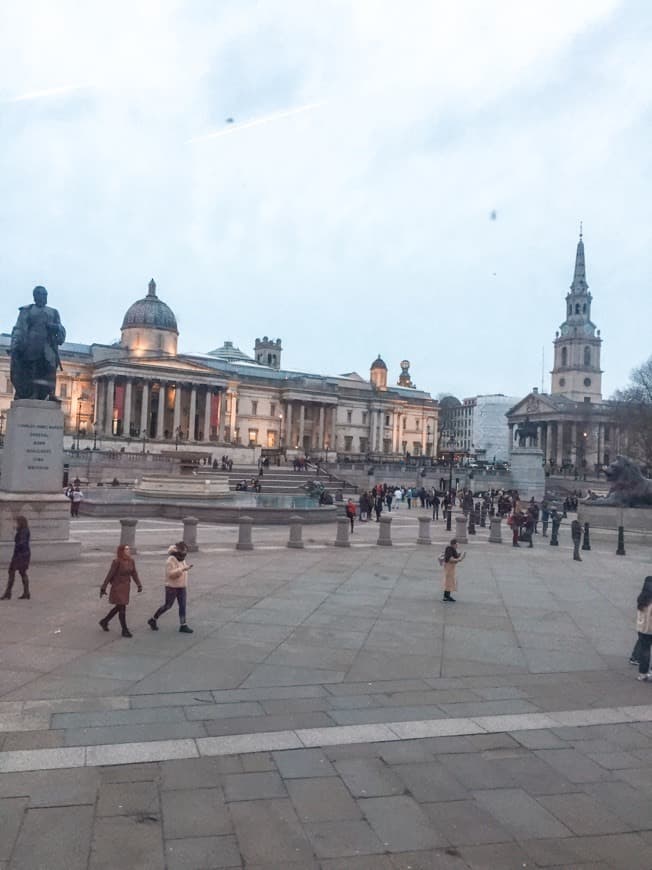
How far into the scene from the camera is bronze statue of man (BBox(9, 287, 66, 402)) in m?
18.4

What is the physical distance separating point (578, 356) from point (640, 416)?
72862mm

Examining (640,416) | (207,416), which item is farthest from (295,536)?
(207,416)

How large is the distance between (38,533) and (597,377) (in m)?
140

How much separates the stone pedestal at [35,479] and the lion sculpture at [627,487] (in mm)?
24365

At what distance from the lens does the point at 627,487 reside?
3334cm

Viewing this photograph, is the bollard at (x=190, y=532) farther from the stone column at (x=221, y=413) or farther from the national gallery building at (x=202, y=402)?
the stone column at (x=221, y=413)

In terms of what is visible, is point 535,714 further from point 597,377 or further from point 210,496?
point 597,377

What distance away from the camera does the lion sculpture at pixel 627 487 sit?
1298 inches

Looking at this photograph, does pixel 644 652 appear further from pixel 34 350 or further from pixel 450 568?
pixel 34 350

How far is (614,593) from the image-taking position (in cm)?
1758

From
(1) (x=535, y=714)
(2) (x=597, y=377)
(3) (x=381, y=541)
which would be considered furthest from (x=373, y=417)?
(1) (x=535, y=714)

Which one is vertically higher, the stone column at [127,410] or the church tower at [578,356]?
the church tower at [578,356]

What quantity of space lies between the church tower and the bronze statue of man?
13350 centimetres

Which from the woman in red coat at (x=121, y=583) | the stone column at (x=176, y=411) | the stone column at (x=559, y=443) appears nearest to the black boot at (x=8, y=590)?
the woman in red coat at (x=121, y=583)
